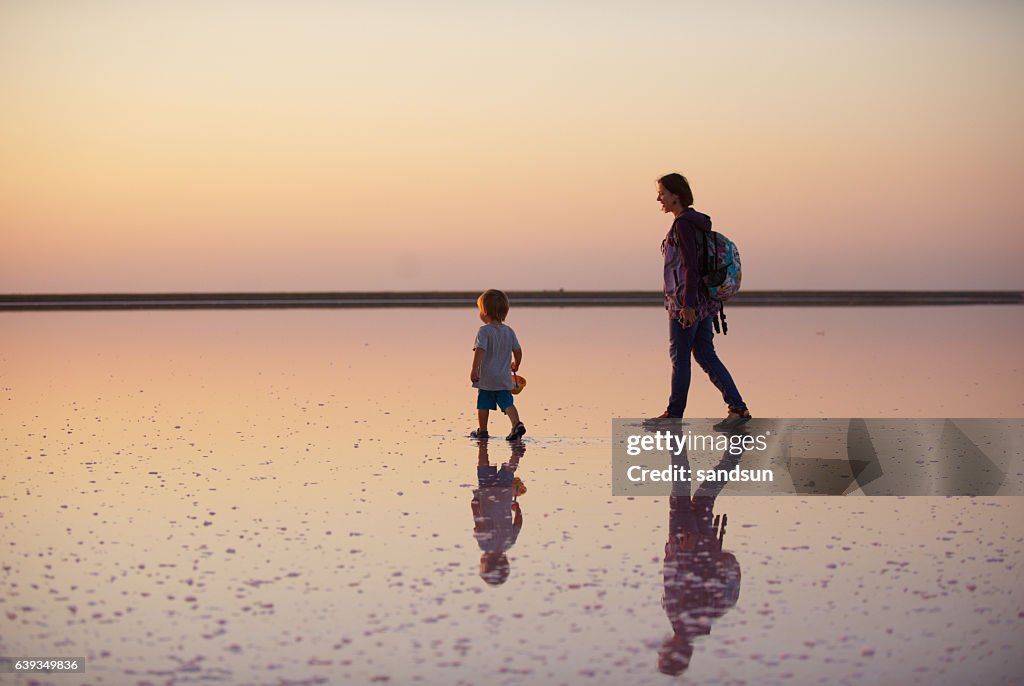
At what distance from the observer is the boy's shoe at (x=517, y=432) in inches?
359

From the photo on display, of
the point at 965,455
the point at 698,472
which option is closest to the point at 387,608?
the point at 698,472

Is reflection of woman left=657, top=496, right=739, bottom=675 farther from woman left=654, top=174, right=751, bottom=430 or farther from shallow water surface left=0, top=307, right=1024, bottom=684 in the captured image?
woman left=654, top=174, right=751, bottom=430

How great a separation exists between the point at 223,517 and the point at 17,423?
16.0ft

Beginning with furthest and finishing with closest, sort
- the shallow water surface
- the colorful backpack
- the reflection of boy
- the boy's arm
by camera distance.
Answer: the colorful backpack
the boy's arm
the reflection of boy
the shallow water surface

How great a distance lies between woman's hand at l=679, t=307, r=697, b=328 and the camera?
31.6ft

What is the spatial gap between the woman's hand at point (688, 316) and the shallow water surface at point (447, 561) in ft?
3.31

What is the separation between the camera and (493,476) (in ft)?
24.4

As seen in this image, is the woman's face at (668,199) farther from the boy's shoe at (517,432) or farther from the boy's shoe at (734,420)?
the boy's shoe at (517,432)

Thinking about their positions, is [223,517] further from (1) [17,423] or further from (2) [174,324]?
(2) [174,324]

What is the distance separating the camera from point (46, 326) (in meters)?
31.1

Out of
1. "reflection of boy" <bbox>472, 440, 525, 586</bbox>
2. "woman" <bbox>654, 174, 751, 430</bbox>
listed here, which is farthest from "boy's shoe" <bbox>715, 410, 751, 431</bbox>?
Answer: "reflection of boy" <bbox>472, 440, 525, 586</bbox>

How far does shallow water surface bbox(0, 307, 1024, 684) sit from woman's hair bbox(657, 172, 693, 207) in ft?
6.07

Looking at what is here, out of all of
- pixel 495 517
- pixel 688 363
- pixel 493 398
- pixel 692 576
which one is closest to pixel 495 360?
pixel 493 398

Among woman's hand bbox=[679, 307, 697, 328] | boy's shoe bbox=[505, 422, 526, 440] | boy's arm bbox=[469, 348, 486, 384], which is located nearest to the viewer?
boy's shoe bbox=[505, 422, 526, 440]
